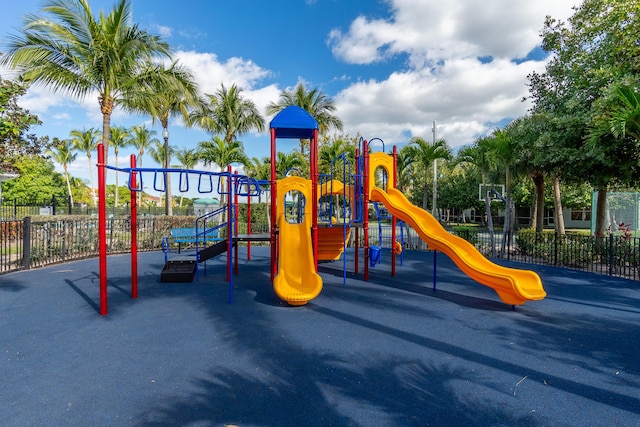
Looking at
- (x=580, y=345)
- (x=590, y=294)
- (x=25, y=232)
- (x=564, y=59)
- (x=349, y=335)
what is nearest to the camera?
(x=580, y=345)

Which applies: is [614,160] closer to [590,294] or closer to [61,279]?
[590,294]

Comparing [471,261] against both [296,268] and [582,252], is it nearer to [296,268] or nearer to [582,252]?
[296,268]

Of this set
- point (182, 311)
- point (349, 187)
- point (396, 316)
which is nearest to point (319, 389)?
point (396, 316)

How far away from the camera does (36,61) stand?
426 inches

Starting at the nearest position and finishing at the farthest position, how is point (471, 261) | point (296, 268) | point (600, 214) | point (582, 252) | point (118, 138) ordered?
point (296, 268)
point (471, 261)
point (582, 252)
point (600, 214)
point (118, 138)

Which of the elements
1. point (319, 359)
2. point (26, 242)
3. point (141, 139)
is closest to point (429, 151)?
point (319, 359)

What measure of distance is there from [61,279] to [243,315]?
5.99 metres

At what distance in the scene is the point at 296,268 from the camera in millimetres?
6852

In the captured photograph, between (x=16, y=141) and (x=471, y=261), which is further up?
(x=16, y=141)

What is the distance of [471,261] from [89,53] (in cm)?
1346

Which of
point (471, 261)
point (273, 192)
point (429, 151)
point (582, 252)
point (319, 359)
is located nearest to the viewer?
point (319, 359)

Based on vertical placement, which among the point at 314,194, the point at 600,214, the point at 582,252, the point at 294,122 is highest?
the point at 294,122

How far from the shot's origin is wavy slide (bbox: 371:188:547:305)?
Result: 6.11m

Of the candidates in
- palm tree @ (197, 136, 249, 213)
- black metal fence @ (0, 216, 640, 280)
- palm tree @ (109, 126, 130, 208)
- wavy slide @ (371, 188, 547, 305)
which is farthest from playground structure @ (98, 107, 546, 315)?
palm tree @ (109, 126, 130, 208)
